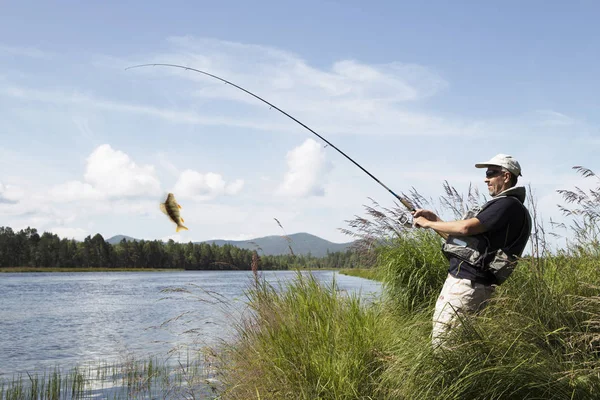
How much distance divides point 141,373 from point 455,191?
574 centimetres

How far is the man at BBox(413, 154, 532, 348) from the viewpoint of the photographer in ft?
13.6

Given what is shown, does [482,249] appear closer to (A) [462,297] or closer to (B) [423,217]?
(A) [462,297]

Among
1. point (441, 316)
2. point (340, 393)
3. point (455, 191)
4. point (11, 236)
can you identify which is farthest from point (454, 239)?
point (11, 236)

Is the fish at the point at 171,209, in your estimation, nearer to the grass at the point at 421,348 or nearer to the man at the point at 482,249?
the grass at the point at 421,348

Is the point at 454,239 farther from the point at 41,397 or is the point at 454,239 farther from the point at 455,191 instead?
the point at 41,397

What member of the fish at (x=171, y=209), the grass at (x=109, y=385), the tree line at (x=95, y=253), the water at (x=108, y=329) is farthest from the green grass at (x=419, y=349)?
the tree line at (x=95, y=253)

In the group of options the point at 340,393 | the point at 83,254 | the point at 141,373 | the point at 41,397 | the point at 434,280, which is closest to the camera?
the point at 340,393

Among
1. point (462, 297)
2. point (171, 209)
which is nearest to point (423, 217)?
point (462, 297)

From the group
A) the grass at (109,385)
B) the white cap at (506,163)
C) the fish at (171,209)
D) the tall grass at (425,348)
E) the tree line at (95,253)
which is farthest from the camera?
the tree line at (95,253)

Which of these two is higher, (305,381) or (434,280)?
(434,280)

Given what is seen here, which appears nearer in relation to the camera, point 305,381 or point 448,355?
point 448,355

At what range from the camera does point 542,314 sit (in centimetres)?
433

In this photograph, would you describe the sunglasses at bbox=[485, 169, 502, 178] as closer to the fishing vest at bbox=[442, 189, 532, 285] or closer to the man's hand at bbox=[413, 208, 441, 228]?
the fishing vest at bbox=[442, 189, 532, 285]

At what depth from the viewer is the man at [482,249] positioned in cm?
416
